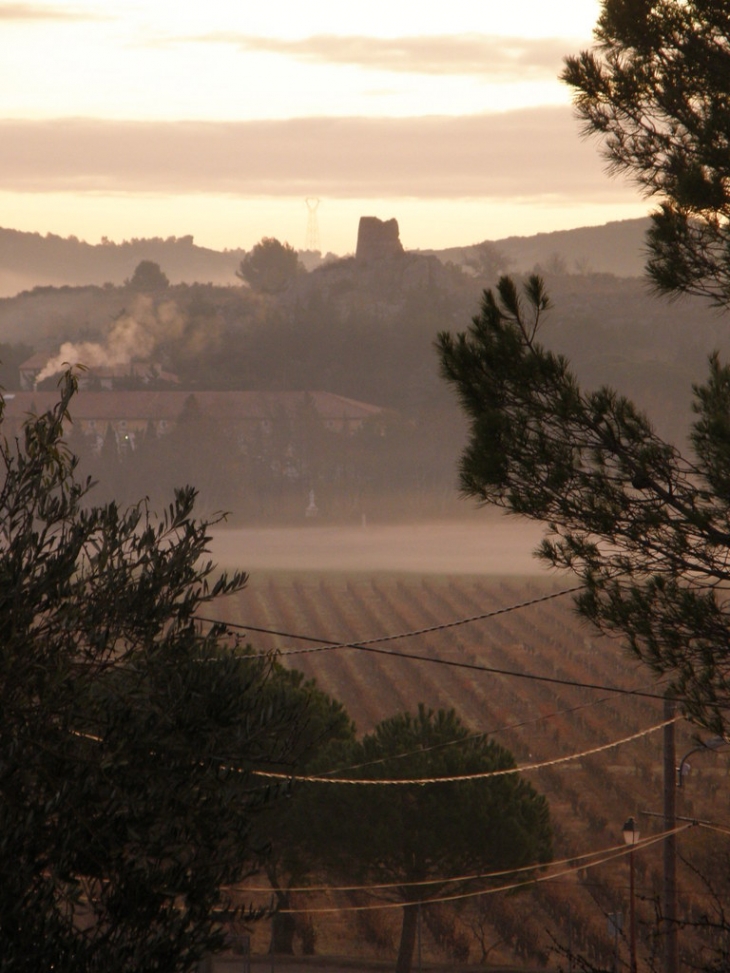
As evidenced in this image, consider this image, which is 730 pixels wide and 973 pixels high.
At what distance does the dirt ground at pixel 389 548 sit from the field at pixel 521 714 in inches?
356

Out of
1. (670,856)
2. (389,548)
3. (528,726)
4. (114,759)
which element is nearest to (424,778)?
(670,856)

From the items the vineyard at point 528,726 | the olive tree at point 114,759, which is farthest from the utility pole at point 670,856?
Answer: the olive tree at point 114,759

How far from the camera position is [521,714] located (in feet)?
165

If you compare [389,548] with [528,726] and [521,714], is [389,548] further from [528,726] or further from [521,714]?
[528,726]

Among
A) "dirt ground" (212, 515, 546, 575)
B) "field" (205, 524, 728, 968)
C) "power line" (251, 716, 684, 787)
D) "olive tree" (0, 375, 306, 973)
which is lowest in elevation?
"dirt ground" (212, 515, 546, 575)

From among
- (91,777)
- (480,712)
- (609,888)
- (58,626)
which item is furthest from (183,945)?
(480,712)

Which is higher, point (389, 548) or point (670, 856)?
point (670, 856)

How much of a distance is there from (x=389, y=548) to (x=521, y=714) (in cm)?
8418

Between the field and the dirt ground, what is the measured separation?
9.04 metres

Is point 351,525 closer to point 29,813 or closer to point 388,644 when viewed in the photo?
point 388,644

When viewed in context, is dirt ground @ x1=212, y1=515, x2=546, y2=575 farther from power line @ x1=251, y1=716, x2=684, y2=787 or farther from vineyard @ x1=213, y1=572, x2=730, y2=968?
power line @ x1=251, y1=716, x2=684, y2=787

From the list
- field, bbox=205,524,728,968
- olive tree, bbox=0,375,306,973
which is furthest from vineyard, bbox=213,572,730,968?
olive tree, bbox=0,375,306,973

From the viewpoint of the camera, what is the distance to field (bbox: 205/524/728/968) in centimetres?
2820

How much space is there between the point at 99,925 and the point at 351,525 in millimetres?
139471
